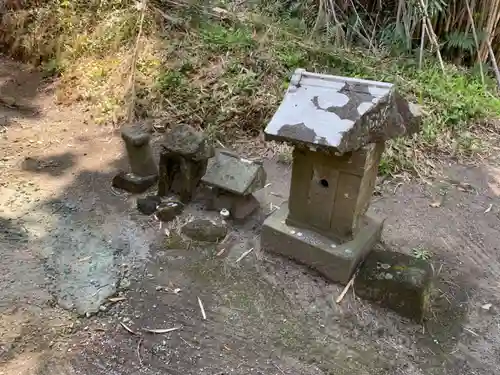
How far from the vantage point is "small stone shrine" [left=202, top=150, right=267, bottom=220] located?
3305 mm

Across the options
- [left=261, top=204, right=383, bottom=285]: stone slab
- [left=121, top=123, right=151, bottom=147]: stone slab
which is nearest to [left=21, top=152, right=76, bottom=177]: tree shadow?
[left=121, top=123, right=151, bottom=147]: stone slab

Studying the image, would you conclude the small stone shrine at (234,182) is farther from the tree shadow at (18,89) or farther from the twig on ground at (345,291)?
the tree shadow at (18,89)

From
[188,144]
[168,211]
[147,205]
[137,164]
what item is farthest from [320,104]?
[137,164]

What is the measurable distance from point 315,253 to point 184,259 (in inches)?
31.8

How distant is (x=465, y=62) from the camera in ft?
19.9

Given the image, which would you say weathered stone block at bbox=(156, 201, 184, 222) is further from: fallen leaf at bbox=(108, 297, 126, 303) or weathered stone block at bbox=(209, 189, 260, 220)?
fallen leaf at bbox=(108, 297, 126, 303)

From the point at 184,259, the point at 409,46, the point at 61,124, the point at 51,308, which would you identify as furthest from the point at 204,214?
the point at 409,46

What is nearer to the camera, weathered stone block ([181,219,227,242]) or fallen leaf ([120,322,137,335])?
fallen leaf ([120,322,137,335])

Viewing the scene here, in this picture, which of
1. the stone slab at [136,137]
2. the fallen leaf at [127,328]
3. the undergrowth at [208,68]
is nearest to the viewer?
the fallen leaf at [127,328]

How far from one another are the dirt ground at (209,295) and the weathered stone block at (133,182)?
0.10 metres

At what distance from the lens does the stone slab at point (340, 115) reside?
2.51 m

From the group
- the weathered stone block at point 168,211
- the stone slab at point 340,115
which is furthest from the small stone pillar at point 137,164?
the stone slab at point 340,115

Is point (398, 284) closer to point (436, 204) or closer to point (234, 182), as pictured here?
point (234, 182)

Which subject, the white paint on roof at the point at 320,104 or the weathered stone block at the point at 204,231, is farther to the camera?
the weathered stone block at the point at 204,231
